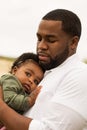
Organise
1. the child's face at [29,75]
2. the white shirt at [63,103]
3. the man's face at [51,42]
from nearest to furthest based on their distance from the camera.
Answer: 1. the white shirt at [63,103]
2. the man's face at [51,42]
3. the child's face at [29,75]

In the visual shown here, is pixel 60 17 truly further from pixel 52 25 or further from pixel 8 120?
pixel 8 120

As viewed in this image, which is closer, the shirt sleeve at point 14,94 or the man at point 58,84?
the man at point 58,84

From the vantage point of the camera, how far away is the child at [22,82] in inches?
103

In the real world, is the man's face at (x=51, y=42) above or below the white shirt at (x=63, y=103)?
above

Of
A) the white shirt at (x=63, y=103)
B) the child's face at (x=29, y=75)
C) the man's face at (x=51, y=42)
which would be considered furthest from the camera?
the child's face at (x=29, y=75)

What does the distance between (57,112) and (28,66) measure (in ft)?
2.00

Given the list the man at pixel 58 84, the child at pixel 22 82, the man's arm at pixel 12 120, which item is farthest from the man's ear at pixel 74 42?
the man's arm at pixel 12 120

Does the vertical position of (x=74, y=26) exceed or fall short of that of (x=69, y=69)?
it exceeds it

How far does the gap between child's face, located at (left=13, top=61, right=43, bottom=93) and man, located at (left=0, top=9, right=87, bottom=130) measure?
144mm

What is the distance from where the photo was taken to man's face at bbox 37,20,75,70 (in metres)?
2.53

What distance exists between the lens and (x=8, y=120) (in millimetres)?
2406

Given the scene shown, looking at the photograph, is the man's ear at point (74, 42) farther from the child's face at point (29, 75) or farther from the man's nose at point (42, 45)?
the child's face at point (29, 75)

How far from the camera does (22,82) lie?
2.79 m

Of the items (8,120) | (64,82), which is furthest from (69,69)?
(8,120)
